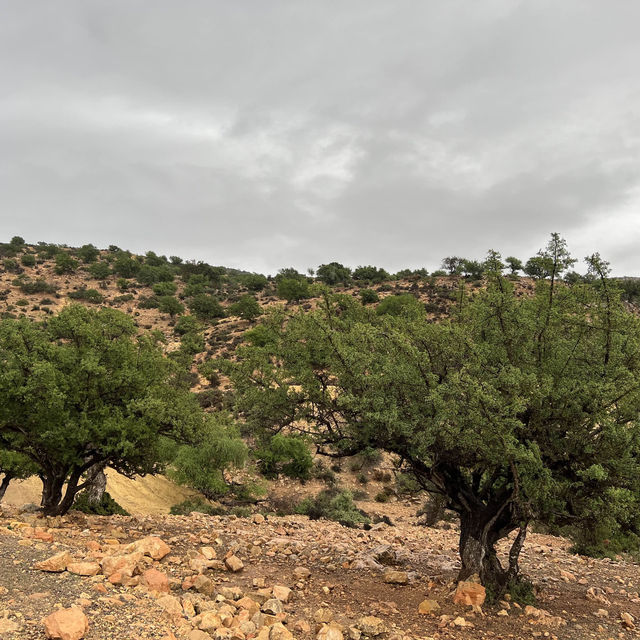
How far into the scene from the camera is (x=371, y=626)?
286 inches

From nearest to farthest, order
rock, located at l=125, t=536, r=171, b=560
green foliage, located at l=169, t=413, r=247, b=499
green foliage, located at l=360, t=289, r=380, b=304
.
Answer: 1. rock, located at l=125, t=536, r=171, b=560
2. green foliage, located at l=169, t=413, r=247, b=499
3. green foliage, located at l=360, t=289, r=380, b=304

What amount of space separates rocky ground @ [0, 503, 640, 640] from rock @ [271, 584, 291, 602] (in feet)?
0.09

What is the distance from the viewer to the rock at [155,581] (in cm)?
767

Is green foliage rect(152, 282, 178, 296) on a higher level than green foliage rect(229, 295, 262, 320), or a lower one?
higher

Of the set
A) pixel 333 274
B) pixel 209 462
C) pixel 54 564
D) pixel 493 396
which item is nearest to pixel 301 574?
pixel 54 564

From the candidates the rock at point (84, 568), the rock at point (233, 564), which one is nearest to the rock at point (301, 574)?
the rock at point (233, 564)

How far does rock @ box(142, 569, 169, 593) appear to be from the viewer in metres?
7.67

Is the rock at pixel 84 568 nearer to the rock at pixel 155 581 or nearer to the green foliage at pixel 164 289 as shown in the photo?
the rock at pixel 155 581

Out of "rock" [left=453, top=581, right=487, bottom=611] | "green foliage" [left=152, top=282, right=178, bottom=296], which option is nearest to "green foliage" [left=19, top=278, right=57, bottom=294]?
"green foliage" [left=152, top=282, right=178, bottom=296]

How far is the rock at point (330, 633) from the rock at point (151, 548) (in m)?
4.26

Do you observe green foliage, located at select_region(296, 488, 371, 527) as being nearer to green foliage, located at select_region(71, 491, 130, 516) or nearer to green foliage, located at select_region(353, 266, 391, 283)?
green foliage, located at select_region(71, 491, 130, 516)

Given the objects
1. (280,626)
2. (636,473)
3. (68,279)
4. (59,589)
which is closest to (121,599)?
(59,589)

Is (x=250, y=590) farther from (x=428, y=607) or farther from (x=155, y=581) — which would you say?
(x=428, y=607)

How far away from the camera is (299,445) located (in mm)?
26828
